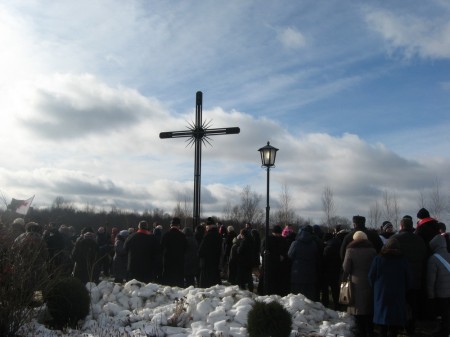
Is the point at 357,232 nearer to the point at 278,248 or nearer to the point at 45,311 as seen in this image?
the point at 278,248

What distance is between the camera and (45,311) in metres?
9.61

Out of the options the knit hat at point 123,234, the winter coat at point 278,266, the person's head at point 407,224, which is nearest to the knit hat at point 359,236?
the person's head at point 407,224

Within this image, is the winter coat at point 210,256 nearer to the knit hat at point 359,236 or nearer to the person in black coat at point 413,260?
the knit hat at point 359,236

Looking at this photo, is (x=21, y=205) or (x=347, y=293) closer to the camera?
(x=347, y=293)

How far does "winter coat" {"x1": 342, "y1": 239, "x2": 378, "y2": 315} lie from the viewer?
8.91 metres

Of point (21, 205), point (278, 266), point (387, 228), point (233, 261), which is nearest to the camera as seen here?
point (278, 266)

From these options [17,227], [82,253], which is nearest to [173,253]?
[82,253]

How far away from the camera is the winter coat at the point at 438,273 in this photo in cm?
911

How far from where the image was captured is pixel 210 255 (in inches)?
534

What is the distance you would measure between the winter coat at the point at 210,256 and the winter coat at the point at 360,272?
491 cm

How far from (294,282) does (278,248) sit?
45.9 inches

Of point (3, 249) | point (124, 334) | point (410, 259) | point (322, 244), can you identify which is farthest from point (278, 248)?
point (3, 249)

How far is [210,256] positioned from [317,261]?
3273 mm

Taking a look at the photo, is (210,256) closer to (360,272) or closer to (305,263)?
(305,263)
